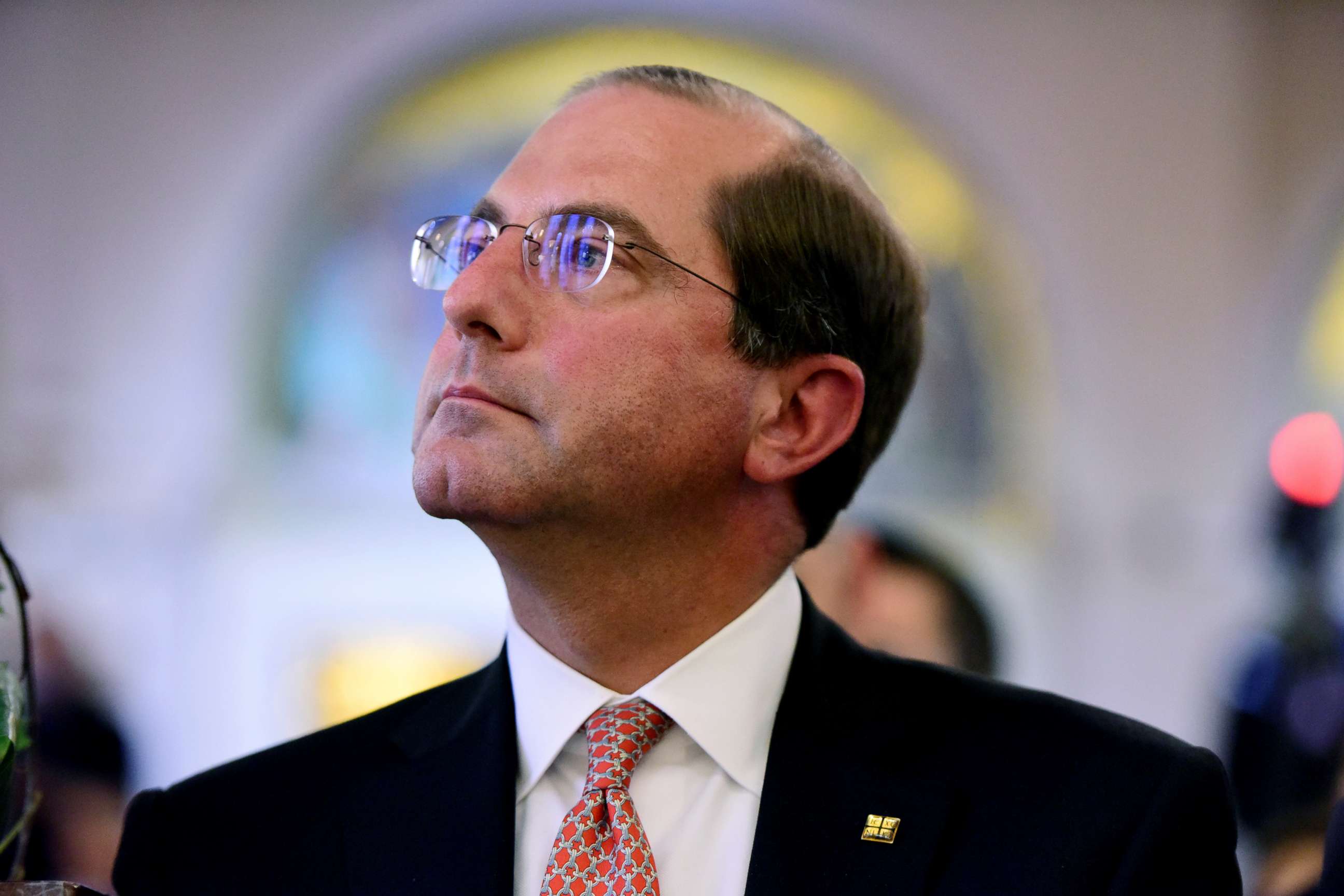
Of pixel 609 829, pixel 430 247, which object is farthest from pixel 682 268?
pixel 609 829

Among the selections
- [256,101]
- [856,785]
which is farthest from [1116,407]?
[856,785]

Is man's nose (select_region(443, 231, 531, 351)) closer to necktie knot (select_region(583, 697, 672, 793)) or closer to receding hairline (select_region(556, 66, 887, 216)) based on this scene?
receding hairline (select_region(556, 66, 887, 216))

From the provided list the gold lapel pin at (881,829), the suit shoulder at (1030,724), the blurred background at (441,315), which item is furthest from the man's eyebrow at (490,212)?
the blurred background at (441,315)

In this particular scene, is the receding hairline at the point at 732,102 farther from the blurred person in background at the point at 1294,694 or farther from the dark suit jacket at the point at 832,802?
the blurred person in background at the point at 1294,694

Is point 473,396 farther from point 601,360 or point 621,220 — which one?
point 621,220

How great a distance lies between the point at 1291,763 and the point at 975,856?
4611 mm

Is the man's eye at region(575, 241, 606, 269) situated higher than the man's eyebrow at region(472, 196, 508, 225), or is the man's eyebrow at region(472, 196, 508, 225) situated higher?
the man's eyebrow at region(472, 196, 508, 225)

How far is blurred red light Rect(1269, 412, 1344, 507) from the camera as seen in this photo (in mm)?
6270

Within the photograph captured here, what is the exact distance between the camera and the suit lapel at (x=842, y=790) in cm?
184

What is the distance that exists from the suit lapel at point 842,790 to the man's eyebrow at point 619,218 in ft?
2.29

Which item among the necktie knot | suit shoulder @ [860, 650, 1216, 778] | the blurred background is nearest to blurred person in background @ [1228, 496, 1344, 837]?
the blurred background

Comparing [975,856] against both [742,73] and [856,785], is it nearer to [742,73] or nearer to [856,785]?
[856,785]

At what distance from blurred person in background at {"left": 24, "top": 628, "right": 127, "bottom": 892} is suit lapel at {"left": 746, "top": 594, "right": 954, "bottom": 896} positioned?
369cm

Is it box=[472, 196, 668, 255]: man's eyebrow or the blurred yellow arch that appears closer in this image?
box=[472, 196, 668, 255]: man's eyebrow
